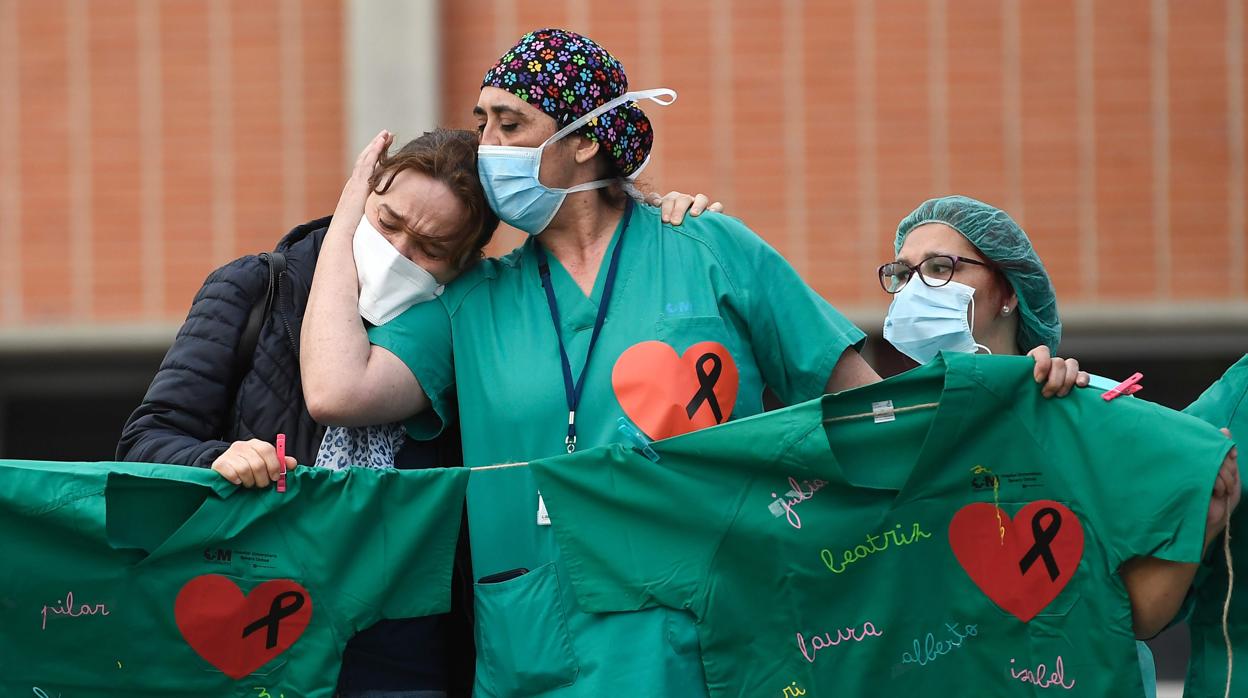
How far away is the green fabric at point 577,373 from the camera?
3.34m

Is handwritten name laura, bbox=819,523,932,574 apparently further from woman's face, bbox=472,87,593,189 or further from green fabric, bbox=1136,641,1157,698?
woman's face, bbox=472,87,593,189

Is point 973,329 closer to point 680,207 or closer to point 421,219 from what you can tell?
point 680,207

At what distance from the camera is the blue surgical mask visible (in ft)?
12.4

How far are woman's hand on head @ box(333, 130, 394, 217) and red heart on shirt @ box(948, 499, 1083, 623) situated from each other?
5.14 feet

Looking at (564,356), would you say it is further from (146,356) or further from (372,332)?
(146,356)

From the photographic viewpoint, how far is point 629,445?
11.1ft

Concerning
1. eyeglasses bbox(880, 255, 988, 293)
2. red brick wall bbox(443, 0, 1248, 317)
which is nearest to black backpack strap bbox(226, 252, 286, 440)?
eyeglasses bbox(880, 255, 988, 293)

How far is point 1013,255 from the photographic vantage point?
12.8ft

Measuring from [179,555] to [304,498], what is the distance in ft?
0.98

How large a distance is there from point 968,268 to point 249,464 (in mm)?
1819

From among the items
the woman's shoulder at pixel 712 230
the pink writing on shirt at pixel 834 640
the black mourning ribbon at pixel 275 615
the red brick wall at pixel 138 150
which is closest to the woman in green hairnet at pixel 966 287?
the woman's shoulder at pixel 712 230

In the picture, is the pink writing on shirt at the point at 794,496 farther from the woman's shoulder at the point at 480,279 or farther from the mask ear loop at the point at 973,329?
the woman's shoulder at the point at 480,279

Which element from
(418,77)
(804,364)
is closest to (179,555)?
(804,364)

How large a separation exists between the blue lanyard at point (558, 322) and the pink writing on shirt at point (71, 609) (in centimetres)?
109
